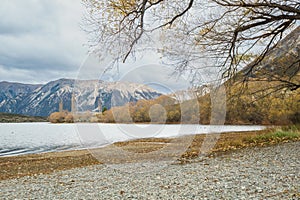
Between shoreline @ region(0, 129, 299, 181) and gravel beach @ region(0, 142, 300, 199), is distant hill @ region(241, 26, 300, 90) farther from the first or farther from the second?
gravel beach @ region(0, 142, 300, 199)

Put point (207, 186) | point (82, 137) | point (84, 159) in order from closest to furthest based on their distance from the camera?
point (207, 186), point (84, 159), point (82, 137)

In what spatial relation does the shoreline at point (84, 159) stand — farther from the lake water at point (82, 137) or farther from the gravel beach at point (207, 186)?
the lake water at point (82, 137)

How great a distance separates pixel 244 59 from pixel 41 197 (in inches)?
403

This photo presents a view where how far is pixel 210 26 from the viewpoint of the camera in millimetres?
11180

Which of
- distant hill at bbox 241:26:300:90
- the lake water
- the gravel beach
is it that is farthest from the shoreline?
the lake water

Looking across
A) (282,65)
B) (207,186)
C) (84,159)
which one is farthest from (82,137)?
(207,186)

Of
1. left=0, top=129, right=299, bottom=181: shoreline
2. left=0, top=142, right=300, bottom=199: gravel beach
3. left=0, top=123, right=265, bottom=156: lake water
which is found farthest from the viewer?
left=0, top=123, right=265, bottom=156: lake water

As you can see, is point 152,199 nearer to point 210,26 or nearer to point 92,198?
point 92,198

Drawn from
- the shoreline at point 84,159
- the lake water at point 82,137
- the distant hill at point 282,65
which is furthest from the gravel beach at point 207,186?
the lake water at point 82,137

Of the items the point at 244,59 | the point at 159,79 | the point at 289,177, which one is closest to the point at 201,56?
the point at 159,79

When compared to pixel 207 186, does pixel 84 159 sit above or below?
below

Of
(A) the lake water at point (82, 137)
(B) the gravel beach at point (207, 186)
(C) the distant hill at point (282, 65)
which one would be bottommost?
(A) the lake water at point (82, 137)

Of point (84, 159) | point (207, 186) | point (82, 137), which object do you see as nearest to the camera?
point (207, 186)

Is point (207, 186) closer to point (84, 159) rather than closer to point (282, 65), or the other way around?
point (282, 65)
